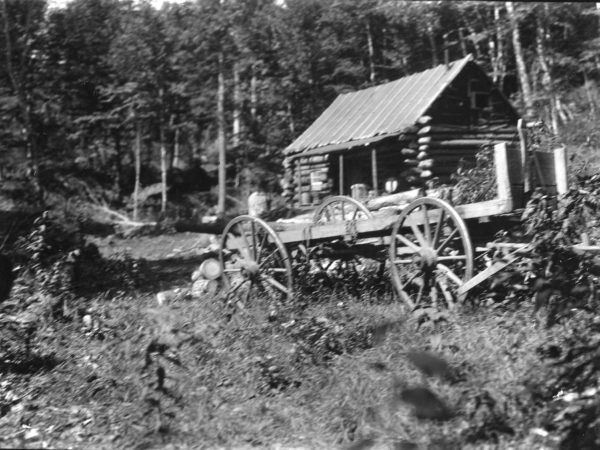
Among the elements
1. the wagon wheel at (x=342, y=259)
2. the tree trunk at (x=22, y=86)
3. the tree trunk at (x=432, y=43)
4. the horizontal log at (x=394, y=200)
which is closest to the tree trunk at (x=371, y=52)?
the tree trunk at (x=432, y=43)

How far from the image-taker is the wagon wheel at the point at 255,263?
331 inches

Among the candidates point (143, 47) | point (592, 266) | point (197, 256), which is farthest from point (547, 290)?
point (143, 47)

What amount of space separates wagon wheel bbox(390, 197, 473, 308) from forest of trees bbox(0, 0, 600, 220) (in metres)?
19.4

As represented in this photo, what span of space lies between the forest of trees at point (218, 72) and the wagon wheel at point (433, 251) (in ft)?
63.5

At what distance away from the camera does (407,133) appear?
23.1 metres

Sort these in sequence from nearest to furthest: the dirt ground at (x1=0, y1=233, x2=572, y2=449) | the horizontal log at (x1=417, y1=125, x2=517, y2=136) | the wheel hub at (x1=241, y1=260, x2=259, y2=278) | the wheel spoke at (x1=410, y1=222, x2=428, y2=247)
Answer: the dirt ground at (x1=0, y1=233, x2=572, y2=449) → the wheel spoke at (x1=410, y1=222, x2=428, y2=247) → the wheel hub at (x1=241, y1=260, x2=259, y2=278) → the horizontal log at (x1=417, y1=125, x2=517, y2=136)

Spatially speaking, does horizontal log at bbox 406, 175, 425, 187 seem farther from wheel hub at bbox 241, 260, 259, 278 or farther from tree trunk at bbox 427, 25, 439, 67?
wheel hub at bbox 241, 260, 259, 278

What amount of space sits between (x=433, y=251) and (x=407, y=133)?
16.6 meters

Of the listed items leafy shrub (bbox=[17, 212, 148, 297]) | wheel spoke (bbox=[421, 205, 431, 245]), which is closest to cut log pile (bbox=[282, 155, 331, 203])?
leafy shrub (bbox=[17, 212, 148, 297])

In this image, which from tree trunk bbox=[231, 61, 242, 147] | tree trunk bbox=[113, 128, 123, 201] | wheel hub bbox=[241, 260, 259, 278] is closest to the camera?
wheel hub bbox=[241, 260, 259, 278]

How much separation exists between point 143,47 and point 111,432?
26.1 metres

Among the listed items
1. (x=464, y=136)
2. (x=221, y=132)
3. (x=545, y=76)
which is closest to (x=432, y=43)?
(x=545, y=76)

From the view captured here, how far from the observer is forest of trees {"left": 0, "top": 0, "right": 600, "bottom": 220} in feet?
94.6

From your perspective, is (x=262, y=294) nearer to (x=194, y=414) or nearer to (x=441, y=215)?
(x=441, y=215)
